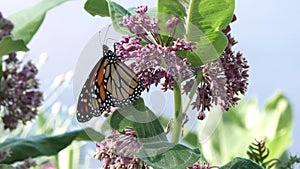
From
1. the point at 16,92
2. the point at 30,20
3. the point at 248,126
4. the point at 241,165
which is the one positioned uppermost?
the point at 241,165

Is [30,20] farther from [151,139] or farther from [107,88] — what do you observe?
[151,139]

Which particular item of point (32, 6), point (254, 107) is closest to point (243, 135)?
point (254, 107)

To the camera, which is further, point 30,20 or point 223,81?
point 30,20

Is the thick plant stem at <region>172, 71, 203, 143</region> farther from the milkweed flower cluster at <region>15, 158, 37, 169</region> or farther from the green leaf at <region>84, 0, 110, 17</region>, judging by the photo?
the milkweed flower cluster at <region>15, 158, 37, 169</region>

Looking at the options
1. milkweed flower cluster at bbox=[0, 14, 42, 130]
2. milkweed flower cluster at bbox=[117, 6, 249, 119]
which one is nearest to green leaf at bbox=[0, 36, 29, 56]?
milkweed flower cluster at bbox=[0, 14, 42, 130]

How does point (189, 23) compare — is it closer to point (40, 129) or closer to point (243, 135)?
point (40, 129)

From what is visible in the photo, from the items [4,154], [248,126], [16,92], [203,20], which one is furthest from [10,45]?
[248,126]

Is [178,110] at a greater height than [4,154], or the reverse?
[178,110]
